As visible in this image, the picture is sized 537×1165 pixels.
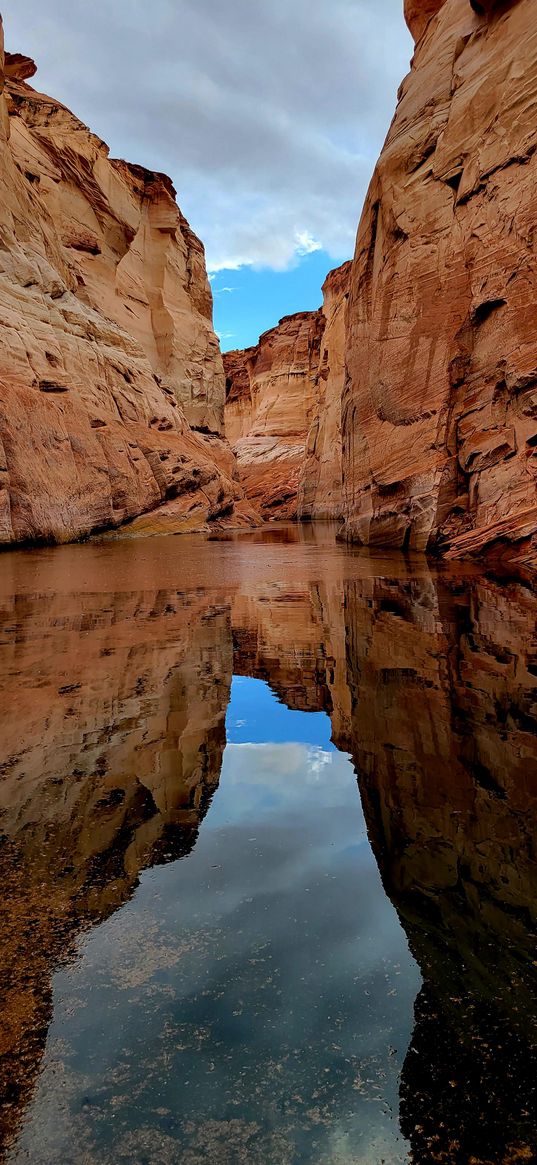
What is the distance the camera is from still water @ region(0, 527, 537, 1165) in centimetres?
110

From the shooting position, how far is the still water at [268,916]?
1104mm

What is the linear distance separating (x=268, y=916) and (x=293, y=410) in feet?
208

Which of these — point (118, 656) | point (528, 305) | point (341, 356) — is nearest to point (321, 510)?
point (341, 356)

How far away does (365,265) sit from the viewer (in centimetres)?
1759

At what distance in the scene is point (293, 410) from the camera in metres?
62.8

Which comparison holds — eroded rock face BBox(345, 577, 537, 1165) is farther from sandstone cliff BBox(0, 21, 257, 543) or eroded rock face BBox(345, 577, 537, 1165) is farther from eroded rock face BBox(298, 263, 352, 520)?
eroded rock face BBox(298, 263, 352, 520)

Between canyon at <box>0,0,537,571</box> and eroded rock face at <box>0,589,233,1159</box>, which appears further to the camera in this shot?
canyon at <box>0,0,537,571</box>

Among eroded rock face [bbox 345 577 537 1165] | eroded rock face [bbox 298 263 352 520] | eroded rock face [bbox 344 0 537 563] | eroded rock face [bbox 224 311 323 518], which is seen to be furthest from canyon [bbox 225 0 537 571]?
eroded rock face [bbox 224 311 323 518]

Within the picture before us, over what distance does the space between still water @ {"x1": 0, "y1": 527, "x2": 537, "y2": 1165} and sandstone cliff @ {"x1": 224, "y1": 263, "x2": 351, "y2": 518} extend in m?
36.1

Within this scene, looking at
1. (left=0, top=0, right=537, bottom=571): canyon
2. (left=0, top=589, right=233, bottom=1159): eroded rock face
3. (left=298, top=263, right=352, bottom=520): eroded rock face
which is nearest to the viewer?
(left=0, top=589, right=233, bottom=1159): eroded rock face

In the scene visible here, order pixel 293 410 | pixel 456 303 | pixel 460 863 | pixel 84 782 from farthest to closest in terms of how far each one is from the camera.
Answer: pixel 293 410
pixel 456 303
pixel 84 782
pixel 460 863

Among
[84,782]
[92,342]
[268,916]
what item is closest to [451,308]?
[92,342]

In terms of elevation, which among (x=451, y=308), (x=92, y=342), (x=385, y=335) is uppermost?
(x=92, y=342)

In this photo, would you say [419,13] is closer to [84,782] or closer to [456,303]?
[456,303]
